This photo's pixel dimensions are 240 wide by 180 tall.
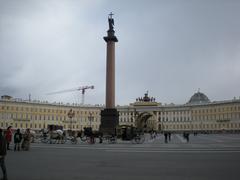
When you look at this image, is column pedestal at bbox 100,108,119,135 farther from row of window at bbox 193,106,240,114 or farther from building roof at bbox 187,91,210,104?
building roof at bbox 187,91,210,104

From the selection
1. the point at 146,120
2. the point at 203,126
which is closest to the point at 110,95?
the point at 203,126

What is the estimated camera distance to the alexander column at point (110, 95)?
48656 mm

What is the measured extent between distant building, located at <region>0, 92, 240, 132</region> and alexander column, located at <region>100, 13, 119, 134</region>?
65174 mm

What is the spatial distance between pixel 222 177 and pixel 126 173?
3195mm

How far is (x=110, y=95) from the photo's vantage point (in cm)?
5059

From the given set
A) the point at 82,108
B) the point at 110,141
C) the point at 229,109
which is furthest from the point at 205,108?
the point at 110,141

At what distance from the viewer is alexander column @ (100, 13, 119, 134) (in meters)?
48.7

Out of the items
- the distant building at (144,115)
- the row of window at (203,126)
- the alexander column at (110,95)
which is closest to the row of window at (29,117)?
the distant building at (144,115)

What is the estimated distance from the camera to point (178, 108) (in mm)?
157000

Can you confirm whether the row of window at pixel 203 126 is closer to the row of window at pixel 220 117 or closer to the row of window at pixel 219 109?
the row of window at pixel 220 117

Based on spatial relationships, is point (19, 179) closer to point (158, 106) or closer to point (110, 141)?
point (110, 141)

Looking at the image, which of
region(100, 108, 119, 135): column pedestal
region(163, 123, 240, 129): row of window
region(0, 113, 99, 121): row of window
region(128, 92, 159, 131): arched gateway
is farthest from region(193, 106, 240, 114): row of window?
region(100, 108, 119, 135): column pedestal

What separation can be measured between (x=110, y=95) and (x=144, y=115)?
113953 millimetres

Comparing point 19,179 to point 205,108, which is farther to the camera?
point 205,108
